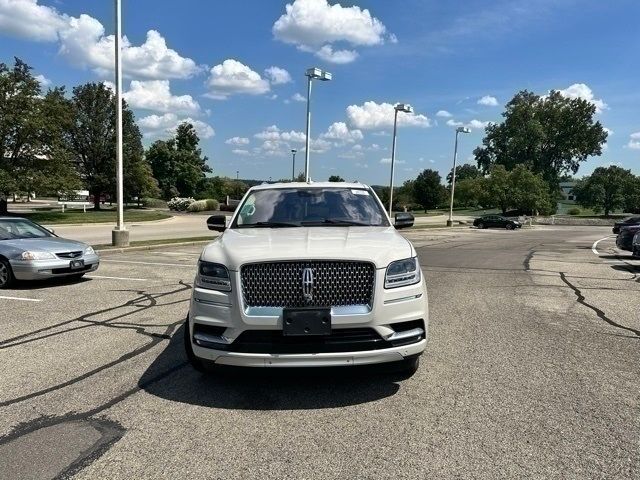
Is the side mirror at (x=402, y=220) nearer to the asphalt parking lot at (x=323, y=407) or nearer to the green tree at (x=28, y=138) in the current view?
the asphalt parking lot at (x=323, y=407)

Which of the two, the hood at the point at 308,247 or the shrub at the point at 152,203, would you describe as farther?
the shrub at the point at 152,203

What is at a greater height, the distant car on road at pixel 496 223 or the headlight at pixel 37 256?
the headlight at pixel 37 256

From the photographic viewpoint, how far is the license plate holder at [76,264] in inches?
378

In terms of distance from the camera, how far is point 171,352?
5477 mm

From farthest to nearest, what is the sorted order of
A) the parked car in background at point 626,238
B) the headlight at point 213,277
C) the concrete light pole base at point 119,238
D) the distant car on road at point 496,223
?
the distant car on road at point 496,223 → the parked car in background at point 626,238 → the concrete light pole base at point 119,238 → the headlight at point 213,277

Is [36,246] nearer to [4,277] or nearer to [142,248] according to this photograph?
[4,277]

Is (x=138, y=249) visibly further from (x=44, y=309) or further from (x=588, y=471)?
(x=588, y=471)

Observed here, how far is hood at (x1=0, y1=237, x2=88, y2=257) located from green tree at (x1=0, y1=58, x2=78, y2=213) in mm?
24799

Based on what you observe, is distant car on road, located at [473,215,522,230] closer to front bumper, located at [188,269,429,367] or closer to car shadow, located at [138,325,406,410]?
car shadow, located at [138,325,406,410]

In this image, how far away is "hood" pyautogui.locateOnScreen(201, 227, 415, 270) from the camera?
4039mm

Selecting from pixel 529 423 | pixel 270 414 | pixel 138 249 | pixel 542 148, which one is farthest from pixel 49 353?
pixel 542 148

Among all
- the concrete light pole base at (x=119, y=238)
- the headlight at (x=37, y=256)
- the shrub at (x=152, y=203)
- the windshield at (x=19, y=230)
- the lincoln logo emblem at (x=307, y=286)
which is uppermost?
the lincoln logo emblem at (x=307, y=286)

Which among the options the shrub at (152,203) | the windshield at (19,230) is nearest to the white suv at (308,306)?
the windshield at (19,230)

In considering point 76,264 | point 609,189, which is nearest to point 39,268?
point 76,264
